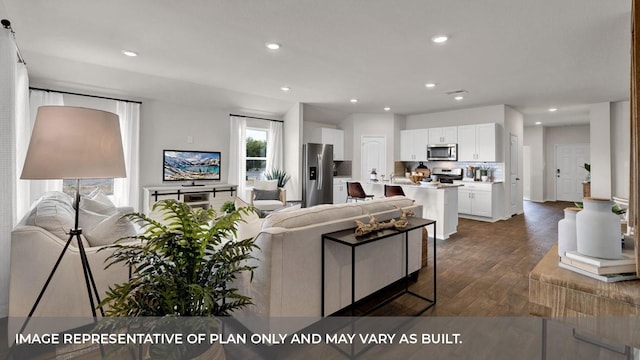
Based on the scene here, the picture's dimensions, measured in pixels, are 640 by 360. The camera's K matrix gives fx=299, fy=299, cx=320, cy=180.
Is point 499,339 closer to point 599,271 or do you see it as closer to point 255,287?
point 599,271

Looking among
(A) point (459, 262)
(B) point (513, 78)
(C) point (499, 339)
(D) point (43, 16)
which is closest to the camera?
(C) point (499, 339)

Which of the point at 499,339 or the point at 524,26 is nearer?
the point at 499,339

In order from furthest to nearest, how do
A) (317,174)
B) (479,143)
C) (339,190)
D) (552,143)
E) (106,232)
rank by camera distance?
(552,143)
(339,190)
(317,174)
(479,143)
(106,232)

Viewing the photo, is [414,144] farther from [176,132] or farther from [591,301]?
[591,301]

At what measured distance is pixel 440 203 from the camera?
4672 millimetres

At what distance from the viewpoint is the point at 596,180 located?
632 centimetres

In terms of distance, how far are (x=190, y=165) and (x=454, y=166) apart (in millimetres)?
6037

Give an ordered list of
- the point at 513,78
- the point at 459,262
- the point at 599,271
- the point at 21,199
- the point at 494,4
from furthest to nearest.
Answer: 1. the point at 513,78
2. the point at 459,262
3. the point at 21,199
4. the point at 494,4
5. the point at 599,271

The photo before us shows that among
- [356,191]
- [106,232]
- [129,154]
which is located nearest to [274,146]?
[356,191]

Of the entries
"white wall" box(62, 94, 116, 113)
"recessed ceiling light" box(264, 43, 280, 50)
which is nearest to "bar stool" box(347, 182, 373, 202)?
"recessed ceiling light" box(264, 43, 280, 50)

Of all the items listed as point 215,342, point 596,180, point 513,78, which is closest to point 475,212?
point 596,180

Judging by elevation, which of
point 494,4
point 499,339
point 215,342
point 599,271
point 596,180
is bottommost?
point 499,339

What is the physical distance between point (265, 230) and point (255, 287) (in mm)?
379

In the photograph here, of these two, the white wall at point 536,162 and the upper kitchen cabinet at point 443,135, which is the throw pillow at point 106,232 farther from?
the white wall at point 536,162
